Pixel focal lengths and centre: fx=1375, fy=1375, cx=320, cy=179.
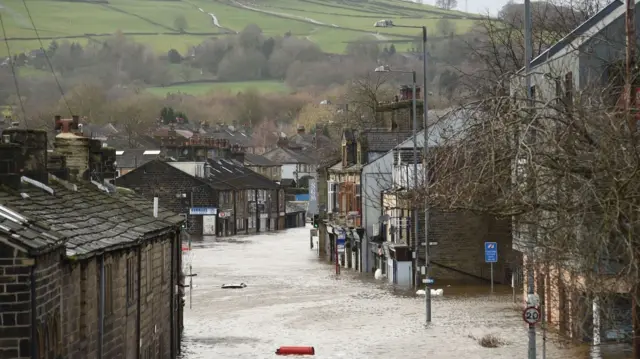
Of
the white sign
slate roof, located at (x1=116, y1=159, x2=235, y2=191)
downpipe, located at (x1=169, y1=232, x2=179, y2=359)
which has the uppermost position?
slate roof, located at (x1=116, y1=159, x2=235, y2=191)

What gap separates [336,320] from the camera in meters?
45.3

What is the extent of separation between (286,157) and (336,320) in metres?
136

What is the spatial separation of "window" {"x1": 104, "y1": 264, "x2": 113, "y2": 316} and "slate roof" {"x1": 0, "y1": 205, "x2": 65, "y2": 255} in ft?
14.2

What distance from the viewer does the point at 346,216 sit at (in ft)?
242

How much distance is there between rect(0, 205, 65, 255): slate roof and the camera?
54.0ft

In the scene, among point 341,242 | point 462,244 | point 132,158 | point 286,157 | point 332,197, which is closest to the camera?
point 462,244

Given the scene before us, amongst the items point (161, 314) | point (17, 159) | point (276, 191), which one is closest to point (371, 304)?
point (161, 314)

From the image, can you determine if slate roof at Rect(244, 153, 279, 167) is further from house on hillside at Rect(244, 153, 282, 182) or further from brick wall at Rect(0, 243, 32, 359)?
brick wall at Rect(0, 243, 32, 359)

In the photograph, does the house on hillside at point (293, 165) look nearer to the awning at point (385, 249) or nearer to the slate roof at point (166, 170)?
the slate roof at point (166, 170)

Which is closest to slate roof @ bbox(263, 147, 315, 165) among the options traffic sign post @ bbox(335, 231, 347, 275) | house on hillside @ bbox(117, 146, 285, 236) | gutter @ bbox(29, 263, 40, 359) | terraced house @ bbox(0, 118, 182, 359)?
house on hillside @ bbox(117, 146, 285, 236)

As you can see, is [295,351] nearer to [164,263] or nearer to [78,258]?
[164,263]

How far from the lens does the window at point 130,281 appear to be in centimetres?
2545

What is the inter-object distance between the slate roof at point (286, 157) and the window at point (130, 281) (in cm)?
15316

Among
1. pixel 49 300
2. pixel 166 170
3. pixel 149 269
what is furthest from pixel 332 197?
pixel 49 300
